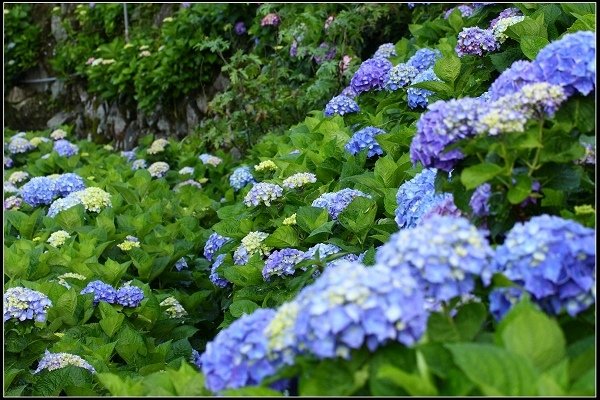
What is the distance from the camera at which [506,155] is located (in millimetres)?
1399

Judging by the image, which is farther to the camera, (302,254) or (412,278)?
(302,254)

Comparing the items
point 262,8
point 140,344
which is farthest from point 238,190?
point 262,8

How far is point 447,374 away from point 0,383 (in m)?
1.38

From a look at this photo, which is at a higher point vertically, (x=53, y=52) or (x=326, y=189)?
(x=326, y=189)

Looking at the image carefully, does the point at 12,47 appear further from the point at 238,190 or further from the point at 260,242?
the point at 260,242

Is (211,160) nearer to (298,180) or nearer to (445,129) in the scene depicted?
(298,180)

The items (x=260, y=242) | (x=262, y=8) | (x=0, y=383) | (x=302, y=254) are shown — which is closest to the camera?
(x=0, y=383)

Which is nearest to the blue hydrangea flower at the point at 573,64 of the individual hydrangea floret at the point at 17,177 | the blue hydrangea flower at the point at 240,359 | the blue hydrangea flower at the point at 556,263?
the blue hydrangea flower at the point at 556,263

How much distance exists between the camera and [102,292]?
2680 millimetres

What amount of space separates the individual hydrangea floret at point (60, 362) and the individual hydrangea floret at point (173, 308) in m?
0.69

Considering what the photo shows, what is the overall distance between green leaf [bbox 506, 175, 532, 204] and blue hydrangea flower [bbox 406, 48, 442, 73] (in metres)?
1.92

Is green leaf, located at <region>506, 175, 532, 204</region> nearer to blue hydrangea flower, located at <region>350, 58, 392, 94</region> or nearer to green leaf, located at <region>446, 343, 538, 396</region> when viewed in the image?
green leaf, located at <region>446, 343, 538, 396</region>

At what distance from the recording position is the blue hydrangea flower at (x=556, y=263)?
1.17 m

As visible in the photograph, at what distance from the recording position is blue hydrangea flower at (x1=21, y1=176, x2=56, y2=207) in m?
3.94
